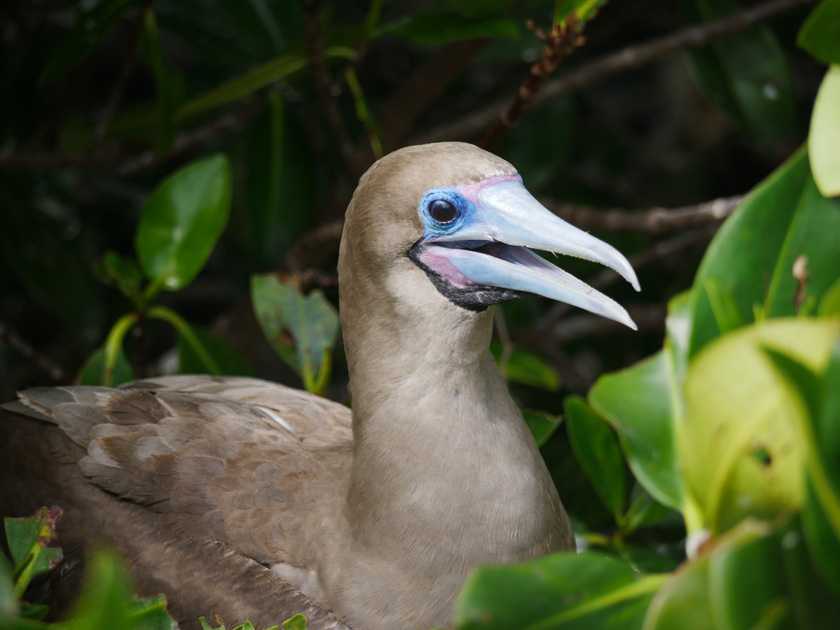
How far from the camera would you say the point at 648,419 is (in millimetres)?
1215

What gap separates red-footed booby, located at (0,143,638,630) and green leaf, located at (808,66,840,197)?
394 millimetres

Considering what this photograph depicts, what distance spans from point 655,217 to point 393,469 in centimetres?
117

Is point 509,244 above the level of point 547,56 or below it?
below

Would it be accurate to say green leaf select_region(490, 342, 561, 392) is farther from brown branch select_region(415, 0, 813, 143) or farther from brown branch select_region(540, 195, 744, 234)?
brown branch select_region(415, 0, 813, 143)

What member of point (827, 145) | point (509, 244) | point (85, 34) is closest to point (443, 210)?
point (509, 244)

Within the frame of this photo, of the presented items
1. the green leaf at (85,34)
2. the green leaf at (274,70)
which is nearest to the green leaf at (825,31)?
the green leaf at (274,70)

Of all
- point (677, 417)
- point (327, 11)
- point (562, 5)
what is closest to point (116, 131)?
point (327, 11)

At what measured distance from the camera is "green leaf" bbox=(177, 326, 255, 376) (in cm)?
249

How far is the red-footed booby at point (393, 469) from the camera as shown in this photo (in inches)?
67.1

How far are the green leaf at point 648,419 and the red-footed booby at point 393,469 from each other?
324 mm

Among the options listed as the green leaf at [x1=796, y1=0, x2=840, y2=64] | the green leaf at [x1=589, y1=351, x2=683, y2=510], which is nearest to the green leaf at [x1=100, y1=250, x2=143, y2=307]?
the green leaf at [x1=589, y1=351, x2=683, y2=510]

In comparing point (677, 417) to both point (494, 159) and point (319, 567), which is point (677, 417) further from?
point (319, 567)

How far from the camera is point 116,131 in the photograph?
11.0 ft

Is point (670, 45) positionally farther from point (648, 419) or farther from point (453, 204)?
point (648, 419)
